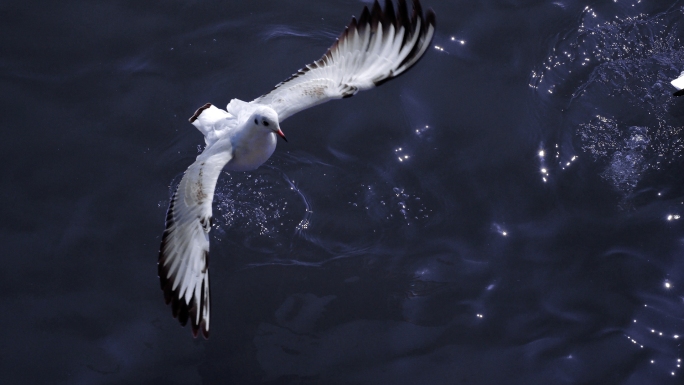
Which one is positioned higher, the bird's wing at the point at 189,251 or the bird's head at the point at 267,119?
the bird's head at the point at 267,119

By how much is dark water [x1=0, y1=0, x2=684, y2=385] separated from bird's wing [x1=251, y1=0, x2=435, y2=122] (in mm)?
1023

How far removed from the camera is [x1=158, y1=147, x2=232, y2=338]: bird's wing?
18.9 feet

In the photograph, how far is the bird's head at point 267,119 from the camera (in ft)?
21.6

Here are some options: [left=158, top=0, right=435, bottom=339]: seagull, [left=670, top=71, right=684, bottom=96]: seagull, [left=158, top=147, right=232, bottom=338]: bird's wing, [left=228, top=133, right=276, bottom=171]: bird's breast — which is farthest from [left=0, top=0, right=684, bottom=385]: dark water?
[left=158, top=147, right=232, bottom=338]: bird's wing

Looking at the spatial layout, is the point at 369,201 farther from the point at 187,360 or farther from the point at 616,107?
the point at 616,107

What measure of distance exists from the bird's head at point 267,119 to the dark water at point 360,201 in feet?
3.76

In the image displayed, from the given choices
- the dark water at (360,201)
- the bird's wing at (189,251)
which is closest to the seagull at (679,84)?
the dark water at (360,201)

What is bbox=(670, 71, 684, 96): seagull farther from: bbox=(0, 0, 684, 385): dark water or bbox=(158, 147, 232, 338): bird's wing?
bbox=(158, 147, 232, 338): bird's wing

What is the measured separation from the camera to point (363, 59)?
7016 mm

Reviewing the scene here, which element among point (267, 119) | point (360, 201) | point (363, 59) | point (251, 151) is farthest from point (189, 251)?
point (363, 59)

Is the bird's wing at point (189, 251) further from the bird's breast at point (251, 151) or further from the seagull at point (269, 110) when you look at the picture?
the bird's breast at point (251, 151)

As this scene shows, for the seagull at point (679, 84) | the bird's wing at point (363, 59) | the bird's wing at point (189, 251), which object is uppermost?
the seagull at point (679, 84)

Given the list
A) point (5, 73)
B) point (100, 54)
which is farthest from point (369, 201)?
point (5, 73)

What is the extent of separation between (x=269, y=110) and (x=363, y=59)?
1032 mm
